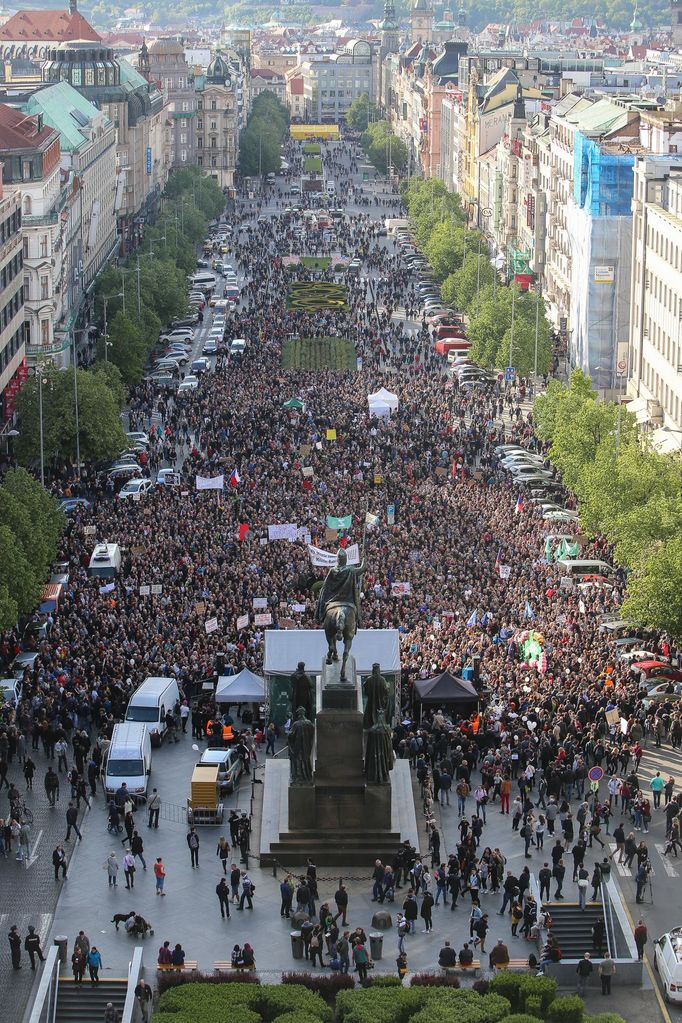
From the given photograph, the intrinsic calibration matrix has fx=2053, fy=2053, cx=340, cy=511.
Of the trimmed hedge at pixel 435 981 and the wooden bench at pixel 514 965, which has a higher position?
the trimmed hedge at pixel 435 981

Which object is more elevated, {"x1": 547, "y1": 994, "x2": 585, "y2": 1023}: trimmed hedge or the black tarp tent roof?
the black tarp tent roof

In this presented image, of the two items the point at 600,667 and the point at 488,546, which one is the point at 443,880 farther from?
the point at 488,546

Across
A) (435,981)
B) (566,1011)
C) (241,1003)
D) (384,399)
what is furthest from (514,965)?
(384,399)

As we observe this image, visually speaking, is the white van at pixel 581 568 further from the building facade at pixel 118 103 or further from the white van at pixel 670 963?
the building facade at pixel 118 103

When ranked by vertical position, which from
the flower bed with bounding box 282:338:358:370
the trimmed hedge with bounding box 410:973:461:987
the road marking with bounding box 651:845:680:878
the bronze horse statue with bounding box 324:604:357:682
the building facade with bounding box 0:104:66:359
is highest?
the building facade with bounding box 0:104:66:359

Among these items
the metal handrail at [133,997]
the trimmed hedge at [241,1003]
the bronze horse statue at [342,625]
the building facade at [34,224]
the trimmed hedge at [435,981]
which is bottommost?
the metal handrail at [133,997]

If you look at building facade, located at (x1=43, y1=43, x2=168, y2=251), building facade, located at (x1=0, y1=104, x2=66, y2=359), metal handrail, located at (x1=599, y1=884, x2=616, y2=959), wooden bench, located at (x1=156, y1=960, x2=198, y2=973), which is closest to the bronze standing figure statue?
wooden bench, located at (x1=156, y1=960, x2=198, y2=973)

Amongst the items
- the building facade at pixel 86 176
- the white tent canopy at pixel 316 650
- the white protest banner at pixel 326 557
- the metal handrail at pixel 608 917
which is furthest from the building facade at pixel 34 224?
the metal handrail at pixel 608 917

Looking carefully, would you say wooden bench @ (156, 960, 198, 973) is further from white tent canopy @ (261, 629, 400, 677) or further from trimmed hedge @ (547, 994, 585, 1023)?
white tent canopy @ (261, 629, 400, 677)
